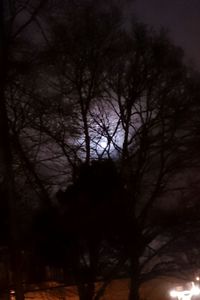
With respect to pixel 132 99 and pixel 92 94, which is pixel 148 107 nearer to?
pixel 132 99

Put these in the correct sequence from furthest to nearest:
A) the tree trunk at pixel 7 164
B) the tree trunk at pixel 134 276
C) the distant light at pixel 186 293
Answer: the tree trunk at pixel 134 276, the distant light at pixel 186 293, the tree trunk at pixel 7 164

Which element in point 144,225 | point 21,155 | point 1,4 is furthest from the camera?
point 144,225

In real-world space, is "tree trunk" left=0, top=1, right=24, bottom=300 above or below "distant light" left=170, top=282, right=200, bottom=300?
above

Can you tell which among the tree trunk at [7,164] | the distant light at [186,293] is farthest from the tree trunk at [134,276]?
the tree trunk at [7,164]

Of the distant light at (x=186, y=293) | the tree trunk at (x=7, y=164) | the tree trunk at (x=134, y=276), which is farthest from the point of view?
the tree trunk at (x=134, y=276)

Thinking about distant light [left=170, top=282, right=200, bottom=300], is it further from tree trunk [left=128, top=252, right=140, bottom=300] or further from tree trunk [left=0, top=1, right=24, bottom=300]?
tree trunk [left=0, top=1, right=24, bottom=300]

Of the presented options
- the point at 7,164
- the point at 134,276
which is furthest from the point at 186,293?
the point at 7,164

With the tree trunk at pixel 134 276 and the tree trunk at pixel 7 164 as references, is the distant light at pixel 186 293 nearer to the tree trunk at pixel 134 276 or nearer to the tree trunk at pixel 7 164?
the tree trunk at pixel 134 276

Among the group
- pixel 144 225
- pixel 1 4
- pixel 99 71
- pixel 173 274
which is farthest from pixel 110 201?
pixel 1 4

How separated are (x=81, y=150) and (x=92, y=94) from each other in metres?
1.66

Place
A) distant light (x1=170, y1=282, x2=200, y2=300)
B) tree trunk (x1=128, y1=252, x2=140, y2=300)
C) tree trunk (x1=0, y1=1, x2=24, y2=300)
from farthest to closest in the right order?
tree trunk (x1=128, y1=252, x2=140, y2=300), distant light (x1=170, y1=282, x2=200, y2=300), tree trunk (x1=0, y1=1, x2=24, y2=300)

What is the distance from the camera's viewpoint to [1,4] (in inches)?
512

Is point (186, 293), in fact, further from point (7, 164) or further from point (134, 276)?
point (7, 164)

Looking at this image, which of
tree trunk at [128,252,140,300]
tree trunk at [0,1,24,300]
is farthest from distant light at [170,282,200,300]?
tree trunk at [0,1,24,300]
